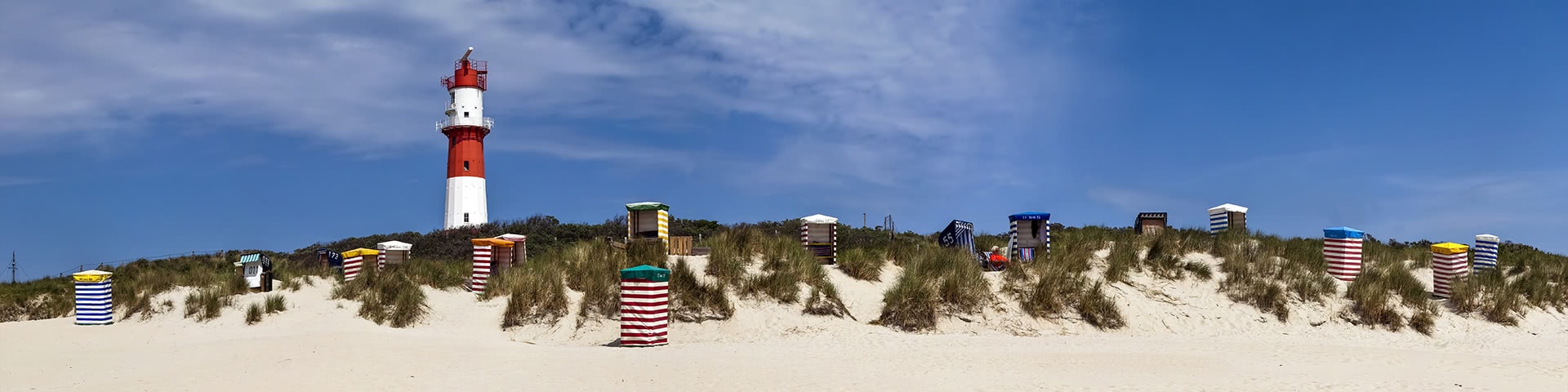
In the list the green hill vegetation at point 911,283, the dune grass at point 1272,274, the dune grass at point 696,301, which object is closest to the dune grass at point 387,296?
the green hill vegetation at point 911,283

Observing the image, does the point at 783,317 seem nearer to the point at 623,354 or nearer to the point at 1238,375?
the point at 623,354

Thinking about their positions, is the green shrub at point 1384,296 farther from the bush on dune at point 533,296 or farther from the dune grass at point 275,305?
the dune grass at point 275,305

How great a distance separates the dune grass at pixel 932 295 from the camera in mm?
16797

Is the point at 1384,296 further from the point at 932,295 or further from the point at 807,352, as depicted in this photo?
the point at 807,352

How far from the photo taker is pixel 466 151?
39406mm

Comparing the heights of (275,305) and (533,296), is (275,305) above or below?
below

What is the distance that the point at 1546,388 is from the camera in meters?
11.8

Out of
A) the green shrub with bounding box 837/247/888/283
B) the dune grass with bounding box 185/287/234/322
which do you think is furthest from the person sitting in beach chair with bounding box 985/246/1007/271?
the dune grass with bounding box 185/287/234/322

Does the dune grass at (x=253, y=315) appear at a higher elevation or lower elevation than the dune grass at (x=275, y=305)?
lower

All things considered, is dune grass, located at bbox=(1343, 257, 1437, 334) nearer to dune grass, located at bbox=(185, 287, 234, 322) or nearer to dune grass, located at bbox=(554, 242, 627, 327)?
dune grass, located at bbox=(554, 242, 627, 327)

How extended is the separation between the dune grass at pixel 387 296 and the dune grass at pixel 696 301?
4.57m

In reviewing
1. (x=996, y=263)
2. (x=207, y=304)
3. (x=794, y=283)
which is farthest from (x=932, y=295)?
(x=207, y=304)

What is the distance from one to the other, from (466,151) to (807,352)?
28671mm

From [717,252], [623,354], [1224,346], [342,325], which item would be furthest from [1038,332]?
[342,325]
